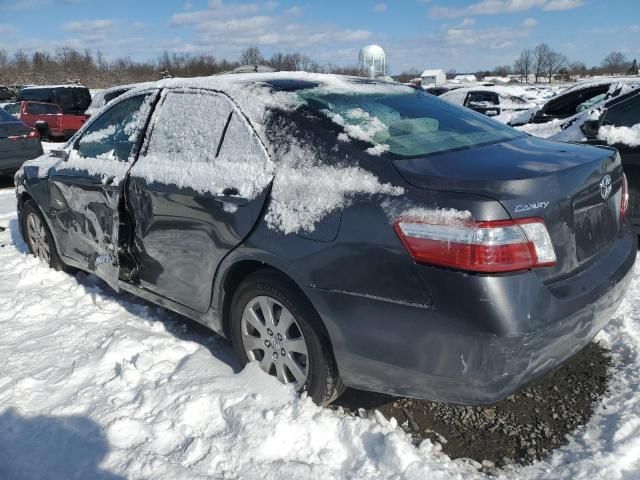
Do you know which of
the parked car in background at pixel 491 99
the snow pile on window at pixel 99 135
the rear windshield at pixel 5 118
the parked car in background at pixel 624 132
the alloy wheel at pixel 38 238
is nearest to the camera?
the snow pile on window at pixel 99 135

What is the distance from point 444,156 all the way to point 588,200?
2.17 ft

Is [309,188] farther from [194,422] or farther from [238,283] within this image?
[194,422]

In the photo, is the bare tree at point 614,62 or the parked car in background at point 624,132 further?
the bare tree at point 614,62

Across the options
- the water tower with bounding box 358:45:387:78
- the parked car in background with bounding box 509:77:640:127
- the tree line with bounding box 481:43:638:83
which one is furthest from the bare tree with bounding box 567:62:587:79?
the parked car in background with bounding box 509:77:640:127

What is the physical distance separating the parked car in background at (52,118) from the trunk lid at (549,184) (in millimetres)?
17565

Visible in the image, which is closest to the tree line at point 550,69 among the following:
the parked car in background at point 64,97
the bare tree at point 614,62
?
the bare tree at point 614,62

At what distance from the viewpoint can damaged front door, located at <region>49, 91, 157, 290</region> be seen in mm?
3607

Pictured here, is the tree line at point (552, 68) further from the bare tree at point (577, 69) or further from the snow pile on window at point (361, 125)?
the snow pile on window at point (361, 125)

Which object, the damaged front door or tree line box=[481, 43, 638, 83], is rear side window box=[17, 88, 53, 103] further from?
tree line box=[481, 43, 638, 83]

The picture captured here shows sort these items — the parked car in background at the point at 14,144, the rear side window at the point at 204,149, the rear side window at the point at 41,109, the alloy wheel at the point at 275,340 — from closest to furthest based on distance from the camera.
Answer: the alloy wheel at the point at 275,340 → the rear side window at the point at 204,149 → the parked car in background at the point at 14,144 → the rear side window at the point at 41,109

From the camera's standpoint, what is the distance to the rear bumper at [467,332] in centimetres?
202

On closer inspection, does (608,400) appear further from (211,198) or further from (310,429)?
(211,198)

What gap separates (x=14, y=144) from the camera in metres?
9.73

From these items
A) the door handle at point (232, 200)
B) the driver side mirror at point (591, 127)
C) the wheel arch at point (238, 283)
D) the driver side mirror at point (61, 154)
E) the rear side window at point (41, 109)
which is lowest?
the wheel arch at point (238, 283)
